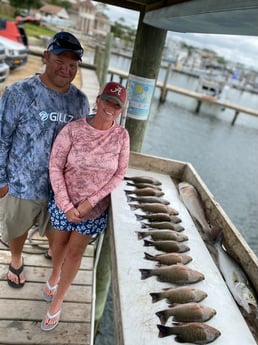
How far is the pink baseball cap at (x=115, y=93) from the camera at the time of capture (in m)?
1.88

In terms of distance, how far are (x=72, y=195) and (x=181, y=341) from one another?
1.08 meters

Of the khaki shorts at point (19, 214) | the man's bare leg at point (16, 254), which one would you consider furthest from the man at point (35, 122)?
the man's bare leg at point (16, 254)

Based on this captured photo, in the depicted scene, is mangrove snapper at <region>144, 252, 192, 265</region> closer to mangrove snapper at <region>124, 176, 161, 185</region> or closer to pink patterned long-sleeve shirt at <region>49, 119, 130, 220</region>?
pink patterned long-sleeve shirt at <region>49, 119, 130, 220</region>

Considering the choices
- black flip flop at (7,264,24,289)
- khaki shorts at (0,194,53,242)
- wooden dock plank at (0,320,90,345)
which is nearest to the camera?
khaki shorts at (0,194,53,242)

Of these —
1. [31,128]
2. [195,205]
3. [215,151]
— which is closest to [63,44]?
[31,128]

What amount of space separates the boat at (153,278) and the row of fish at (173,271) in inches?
1.2

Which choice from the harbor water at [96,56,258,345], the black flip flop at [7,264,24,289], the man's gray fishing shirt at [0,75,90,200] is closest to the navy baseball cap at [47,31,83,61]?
the man's gray fishing shirt at [0,75,90,200]

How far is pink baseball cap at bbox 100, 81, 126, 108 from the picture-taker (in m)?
1.88

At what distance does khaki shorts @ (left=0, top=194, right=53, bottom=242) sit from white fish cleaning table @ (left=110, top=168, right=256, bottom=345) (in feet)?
1.83

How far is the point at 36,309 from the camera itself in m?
2.51

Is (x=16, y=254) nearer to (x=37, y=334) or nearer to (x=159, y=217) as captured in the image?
(x=37, y=334)

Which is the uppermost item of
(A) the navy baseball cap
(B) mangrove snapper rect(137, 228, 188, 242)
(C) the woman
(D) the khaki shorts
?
(A) the navy baseball cap

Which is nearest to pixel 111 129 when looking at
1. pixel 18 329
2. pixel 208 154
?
pixel 18 329

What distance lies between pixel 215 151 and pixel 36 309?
15190mm
